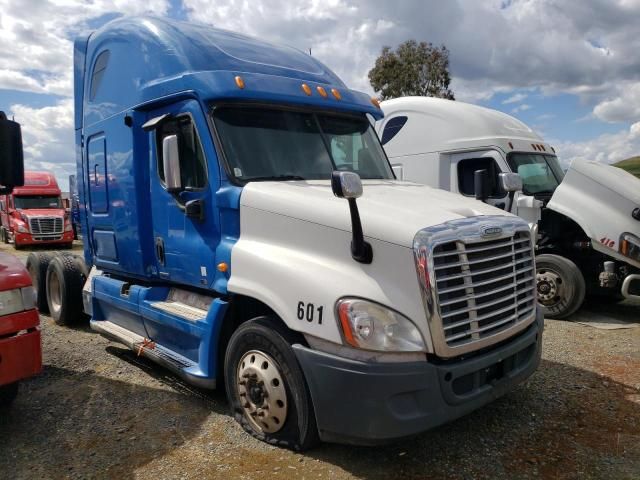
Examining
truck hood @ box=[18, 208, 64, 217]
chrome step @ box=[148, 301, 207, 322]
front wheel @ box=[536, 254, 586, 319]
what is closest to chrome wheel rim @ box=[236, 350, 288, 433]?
chrome step @ box=[148, 301, 207, 322]

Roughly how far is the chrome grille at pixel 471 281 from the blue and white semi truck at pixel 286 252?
0.01 meters

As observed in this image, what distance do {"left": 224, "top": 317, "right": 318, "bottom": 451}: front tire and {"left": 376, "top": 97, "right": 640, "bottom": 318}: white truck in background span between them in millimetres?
2629

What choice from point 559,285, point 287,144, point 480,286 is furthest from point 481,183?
point 559,285

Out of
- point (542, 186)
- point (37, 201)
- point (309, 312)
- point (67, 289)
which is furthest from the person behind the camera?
point (37, 201)

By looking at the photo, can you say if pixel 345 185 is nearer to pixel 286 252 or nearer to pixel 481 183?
pixel 286 252

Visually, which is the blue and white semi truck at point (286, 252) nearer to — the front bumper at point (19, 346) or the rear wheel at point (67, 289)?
the front bumper at point (19, 346)

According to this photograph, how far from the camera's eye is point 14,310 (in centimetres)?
381

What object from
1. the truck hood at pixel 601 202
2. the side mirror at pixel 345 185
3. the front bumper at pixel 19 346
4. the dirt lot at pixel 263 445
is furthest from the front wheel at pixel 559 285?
the front bumper at pixel 19 346

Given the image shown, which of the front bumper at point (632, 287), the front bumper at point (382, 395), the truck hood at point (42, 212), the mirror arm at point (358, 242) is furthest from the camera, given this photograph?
the truck hood at point (42, 212)

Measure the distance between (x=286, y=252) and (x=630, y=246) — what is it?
5.38 m

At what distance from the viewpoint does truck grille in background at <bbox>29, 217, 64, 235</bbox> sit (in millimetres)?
20297

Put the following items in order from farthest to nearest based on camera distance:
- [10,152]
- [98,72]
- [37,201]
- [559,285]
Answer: [37,201], [559,285], [98,72], [10,152]

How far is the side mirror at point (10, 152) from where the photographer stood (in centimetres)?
399

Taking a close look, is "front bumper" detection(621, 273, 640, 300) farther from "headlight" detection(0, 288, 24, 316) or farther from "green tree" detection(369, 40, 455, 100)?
"green tree" detection(369, 40, 455, 100)
